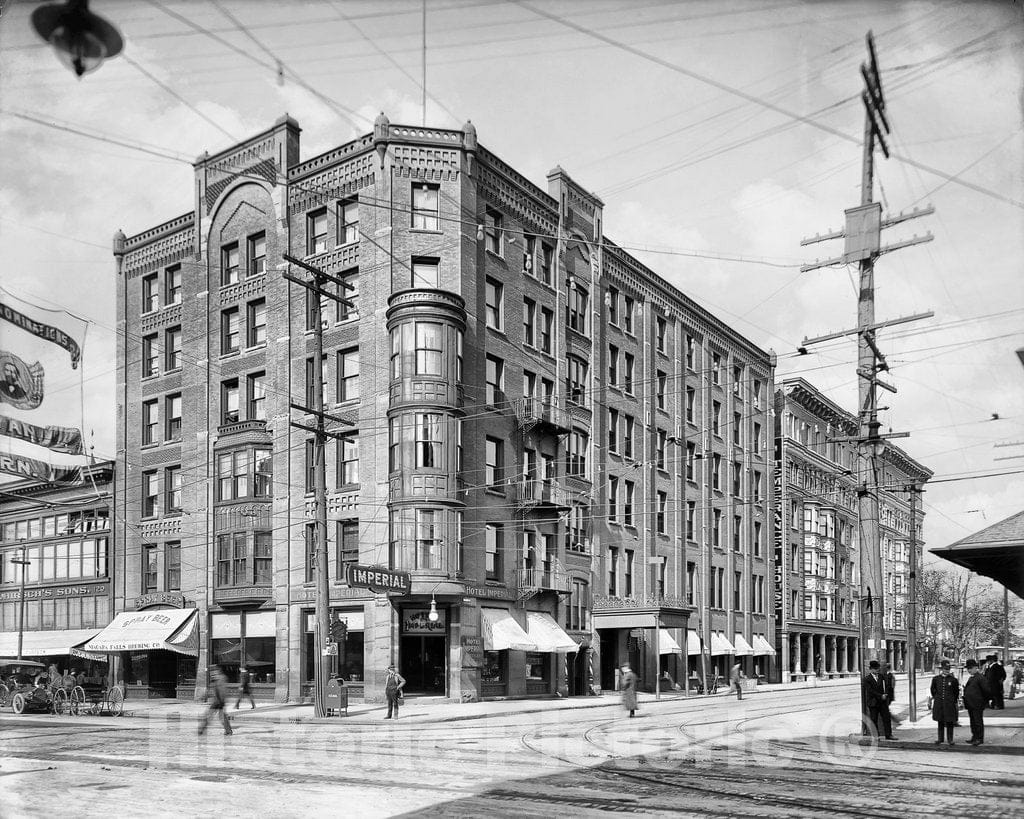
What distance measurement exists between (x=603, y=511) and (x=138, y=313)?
22383mm

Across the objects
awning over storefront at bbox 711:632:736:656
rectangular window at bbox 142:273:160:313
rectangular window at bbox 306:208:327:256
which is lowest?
awning over storefront at bbox 711:632:736:656

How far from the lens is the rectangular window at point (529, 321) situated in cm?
4332

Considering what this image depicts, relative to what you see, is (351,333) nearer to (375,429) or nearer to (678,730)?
(375,429)

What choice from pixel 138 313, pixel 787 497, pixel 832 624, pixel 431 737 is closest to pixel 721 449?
pixel 787 497

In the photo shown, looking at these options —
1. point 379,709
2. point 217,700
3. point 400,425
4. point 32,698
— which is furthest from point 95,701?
point 400,425

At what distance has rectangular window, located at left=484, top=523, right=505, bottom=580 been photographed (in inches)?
1560

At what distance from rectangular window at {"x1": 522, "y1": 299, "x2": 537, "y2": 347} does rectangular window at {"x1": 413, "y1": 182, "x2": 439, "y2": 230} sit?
573 cm

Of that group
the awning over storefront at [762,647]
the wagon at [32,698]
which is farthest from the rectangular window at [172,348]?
the awning over storefront at [762,647]

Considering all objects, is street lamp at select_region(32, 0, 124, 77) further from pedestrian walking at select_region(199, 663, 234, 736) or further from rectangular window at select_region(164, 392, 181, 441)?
rectangular window at select_region(164, 392, 181, 441)

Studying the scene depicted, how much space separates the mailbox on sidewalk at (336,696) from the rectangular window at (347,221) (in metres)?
16.5

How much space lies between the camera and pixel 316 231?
137 ft

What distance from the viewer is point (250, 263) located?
43719 millimetres

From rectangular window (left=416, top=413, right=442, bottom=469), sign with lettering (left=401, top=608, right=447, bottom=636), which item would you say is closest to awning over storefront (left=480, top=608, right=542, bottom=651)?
sign with lettering (left=401, top=608, right=447, bottom=636)

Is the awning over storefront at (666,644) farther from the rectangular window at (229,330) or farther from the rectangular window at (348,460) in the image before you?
the rectangular window at (229,330)
